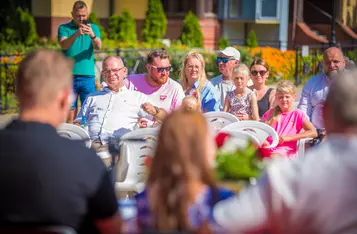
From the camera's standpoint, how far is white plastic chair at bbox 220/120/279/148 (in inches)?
264

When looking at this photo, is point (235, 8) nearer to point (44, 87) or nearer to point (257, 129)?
point (257, 129)

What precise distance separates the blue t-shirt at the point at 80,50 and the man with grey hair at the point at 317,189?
6.98 metres

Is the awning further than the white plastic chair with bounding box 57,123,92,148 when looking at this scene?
Yes

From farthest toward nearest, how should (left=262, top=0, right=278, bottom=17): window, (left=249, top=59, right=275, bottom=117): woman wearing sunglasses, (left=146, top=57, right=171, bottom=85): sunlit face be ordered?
(left=262, top=0, right=278, bottom=17): window
(left=249, top=59, right=275, bottom=117): woman wearing sunglasses
(left=146, top=57, right=171, bottom=85): sunlit face

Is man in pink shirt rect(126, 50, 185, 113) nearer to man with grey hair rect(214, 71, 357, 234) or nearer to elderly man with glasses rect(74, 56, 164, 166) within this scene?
elderly man with glasses rect(74, 56, 164, 166)

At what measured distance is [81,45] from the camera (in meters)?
10.1

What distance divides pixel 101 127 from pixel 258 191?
4.45 m

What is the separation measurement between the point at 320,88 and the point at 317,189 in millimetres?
5159

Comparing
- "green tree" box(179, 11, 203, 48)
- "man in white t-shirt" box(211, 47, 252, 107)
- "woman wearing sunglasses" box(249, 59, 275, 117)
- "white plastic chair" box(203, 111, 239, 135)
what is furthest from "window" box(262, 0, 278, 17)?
"white plastic chair" box(203, 111, 239, 135)

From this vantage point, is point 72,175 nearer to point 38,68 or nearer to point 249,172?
point 38,68

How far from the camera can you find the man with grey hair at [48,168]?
11.5 ft

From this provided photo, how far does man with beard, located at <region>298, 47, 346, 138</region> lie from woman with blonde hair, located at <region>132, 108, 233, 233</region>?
4.81 meters

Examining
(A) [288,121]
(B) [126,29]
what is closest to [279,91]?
(A) [288,121]

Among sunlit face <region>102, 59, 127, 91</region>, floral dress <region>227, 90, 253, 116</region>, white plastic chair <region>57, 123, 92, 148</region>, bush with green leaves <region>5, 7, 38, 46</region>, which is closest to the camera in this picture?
white plastic chair <region>57, 123, 92, 148</region>
